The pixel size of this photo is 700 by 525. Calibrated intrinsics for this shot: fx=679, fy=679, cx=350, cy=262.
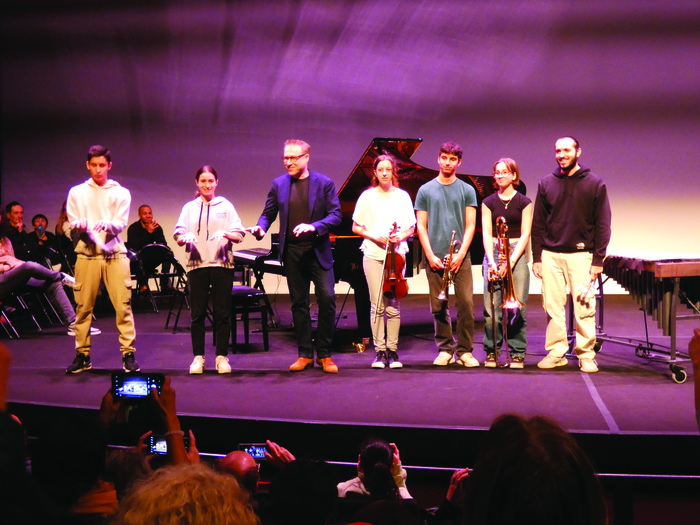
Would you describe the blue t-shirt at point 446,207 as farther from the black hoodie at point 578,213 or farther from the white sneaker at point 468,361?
the white sneaker at point 468,361

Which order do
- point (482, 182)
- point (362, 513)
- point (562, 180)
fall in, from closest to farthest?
point (362, 513) < point (562, 180) < point (482, 182)

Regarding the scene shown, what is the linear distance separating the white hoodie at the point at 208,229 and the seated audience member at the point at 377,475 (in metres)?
2.53

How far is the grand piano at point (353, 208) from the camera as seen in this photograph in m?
5.64

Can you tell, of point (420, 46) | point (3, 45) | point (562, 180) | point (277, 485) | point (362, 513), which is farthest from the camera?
point (3, 45)

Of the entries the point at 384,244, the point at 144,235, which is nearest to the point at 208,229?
the point at 384,244

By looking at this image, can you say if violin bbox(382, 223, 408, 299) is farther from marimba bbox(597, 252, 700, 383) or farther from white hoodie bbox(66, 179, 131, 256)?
white hoodie bbox(66, 179, 131, 256)

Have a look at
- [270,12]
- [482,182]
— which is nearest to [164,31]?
[270,12]

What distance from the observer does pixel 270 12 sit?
945cm

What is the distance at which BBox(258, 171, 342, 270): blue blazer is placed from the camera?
195 inches

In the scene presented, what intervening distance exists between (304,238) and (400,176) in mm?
1478

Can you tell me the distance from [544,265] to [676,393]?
4.09 feet

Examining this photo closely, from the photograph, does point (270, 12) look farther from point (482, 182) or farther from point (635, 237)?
point (635, 237)

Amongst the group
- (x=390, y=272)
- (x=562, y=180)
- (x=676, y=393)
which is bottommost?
(x=676, y=393)

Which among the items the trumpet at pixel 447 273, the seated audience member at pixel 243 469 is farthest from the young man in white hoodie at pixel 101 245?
the seated audience member at pixel 243 469
